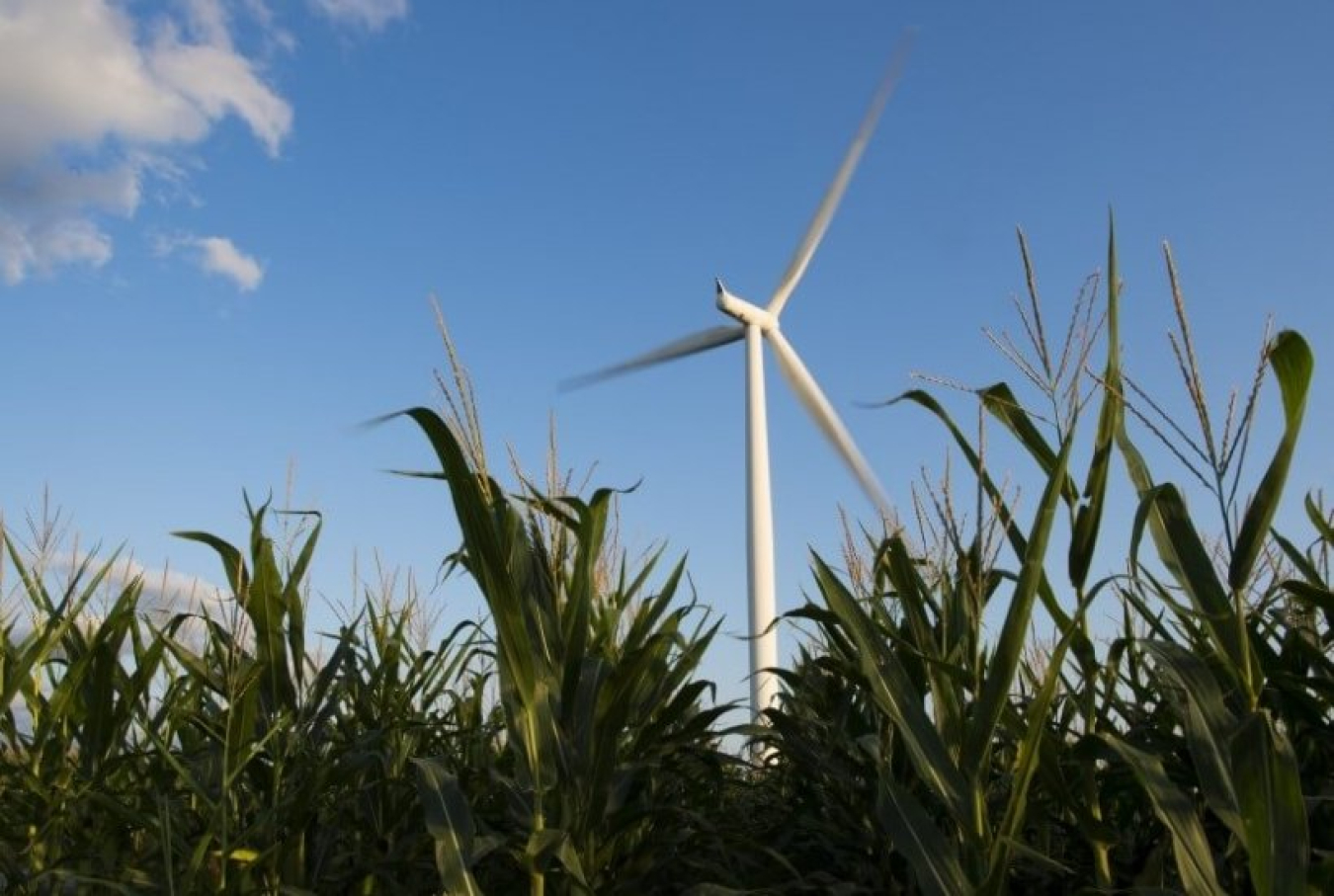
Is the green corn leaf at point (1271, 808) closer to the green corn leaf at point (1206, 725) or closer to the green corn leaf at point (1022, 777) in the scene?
the green corn leaf at point (1206, 725)

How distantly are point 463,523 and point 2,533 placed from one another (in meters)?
3.34

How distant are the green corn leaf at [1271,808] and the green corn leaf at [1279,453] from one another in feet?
1.28

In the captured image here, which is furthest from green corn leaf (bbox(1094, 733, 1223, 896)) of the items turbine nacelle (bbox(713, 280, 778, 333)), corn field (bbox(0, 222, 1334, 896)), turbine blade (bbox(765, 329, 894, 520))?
turbine nacelle (bbox(713, 280, 778, 333))

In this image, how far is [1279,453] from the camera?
3018mm

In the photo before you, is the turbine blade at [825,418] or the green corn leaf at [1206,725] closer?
the green corn leaf at [1206,725]

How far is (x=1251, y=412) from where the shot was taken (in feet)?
9.77

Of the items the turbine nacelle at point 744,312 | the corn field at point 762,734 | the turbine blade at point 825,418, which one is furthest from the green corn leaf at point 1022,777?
the turbine nacelle at point 744,312

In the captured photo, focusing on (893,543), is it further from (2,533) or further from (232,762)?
(2,533)

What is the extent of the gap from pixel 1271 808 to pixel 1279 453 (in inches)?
35.4

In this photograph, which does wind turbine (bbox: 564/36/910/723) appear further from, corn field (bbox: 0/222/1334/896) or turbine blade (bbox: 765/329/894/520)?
corn field (bbox: 0/222/1334/896)

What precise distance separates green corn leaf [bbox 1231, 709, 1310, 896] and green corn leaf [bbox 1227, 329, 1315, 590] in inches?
15.3

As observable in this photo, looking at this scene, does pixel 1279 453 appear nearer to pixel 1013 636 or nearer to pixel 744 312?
pixel 1013 636

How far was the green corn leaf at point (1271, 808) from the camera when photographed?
9.14 feet

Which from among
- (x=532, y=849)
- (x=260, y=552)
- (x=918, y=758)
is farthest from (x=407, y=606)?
(x=918, y=758)
